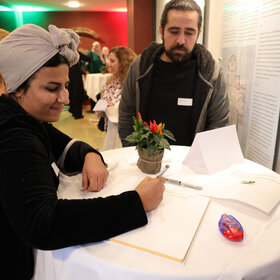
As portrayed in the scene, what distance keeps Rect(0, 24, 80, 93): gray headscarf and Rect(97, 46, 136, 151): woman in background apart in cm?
197

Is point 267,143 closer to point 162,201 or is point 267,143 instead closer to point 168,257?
point 162,201

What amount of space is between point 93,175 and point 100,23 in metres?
8.14

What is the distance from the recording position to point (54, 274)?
2.22 ft

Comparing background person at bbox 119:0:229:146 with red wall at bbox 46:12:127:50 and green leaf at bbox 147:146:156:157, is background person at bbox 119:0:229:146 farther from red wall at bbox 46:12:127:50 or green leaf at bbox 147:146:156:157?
red wall at bbox 46:12:127:50

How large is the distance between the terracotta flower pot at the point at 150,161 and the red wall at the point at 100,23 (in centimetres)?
788

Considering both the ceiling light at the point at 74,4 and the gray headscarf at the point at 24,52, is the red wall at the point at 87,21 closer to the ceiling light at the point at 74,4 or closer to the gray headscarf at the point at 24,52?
the ceiling light at the point at 74,4

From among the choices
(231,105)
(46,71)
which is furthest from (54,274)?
(231,105)

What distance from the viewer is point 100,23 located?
796 centimetres

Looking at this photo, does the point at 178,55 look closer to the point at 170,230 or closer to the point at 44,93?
the point at 44,93

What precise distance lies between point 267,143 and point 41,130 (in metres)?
1.39

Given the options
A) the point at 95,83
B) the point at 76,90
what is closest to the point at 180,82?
the point at 95,83

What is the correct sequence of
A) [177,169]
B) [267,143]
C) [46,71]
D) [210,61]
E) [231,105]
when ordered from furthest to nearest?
[231,105] → [210,61] → [267,143] → [177,169] → [46,71]

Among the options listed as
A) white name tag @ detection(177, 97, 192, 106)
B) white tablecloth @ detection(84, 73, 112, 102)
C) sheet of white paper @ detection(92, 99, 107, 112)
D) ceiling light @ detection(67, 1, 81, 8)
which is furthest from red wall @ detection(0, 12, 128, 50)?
white name tag @ detection(177, 97, 192, 106)

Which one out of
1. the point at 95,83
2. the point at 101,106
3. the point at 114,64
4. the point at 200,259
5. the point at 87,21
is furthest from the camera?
the point at 87,21
